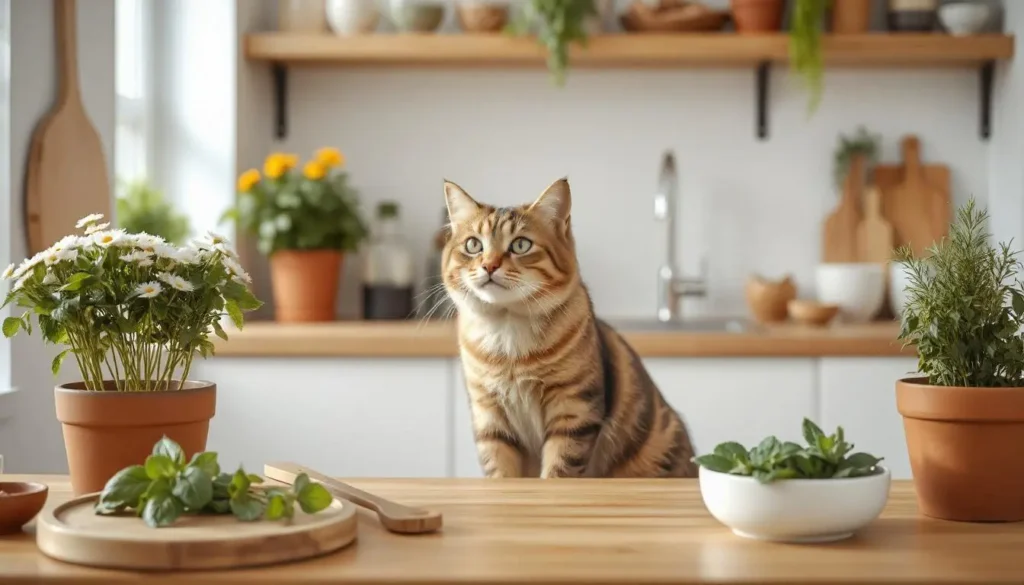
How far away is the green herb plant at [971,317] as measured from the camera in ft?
3.56

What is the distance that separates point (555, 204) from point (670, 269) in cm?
186

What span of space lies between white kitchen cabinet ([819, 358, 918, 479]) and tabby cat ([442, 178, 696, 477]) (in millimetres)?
1215

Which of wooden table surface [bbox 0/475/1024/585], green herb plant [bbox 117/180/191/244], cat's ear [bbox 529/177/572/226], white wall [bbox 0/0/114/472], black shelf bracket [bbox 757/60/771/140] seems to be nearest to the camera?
→ wooden table surface [bbox 0/475/1024/585]

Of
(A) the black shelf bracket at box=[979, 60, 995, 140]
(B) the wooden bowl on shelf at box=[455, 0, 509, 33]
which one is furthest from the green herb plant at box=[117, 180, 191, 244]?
(A) the black shelf bracket at box=[979, 60, 995, 140]

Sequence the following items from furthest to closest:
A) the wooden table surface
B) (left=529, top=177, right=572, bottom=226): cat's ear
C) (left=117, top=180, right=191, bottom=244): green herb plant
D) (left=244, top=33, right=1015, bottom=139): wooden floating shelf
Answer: (left=244, top=33, right=1015, bottom=139): wooden floating shelf < (left=117, top=180, right=191, bottom=244): green herb plant < (left=529, top=177, right=572, bottom=226): cat's ear < the wooden table surface

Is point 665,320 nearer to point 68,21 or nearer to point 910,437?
point 68,21

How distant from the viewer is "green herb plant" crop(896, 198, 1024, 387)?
1.08 meters

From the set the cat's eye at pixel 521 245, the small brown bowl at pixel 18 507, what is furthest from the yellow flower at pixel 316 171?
the small brown bowl at pixel 18 507

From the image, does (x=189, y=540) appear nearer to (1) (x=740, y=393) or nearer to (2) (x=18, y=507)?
(2) (x=18, y=507)

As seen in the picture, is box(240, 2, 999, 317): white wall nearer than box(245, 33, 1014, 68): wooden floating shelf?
No

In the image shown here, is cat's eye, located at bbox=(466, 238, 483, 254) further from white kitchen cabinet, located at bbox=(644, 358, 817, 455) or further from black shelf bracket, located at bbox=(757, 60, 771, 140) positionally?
black shelf bracket, located at bbox=(757, 60, 771, 140)

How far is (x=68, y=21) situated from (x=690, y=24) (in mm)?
1677

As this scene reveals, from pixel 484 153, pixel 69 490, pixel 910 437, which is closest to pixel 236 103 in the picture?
pixel 484 153

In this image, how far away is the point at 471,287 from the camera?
5.20 feet
